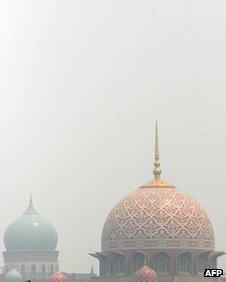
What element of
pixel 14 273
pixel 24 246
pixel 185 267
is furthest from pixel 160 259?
pixel 24 246

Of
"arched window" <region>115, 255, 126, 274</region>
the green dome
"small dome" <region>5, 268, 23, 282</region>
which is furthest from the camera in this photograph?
the green dome

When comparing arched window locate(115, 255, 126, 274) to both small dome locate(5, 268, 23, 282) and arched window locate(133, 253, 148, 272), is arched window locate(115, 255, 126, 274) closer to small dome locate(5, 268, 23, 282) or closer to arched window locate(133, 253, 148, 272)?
arched window locate(133, 253, 148, 272)

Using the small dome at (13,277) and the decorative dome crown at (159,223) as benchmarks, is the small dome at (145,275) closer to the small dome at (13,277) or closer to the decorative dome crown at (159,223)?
the decorative dome crown at (159,223)

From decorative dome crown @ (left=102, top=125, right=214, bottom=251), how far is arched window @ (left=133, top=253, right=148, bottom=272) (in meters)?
0.65

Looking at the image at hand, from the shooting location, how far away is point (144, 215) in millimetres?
73312

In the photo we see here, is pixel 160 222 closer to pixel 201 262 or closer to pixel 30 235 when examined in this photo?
pixel 201 262

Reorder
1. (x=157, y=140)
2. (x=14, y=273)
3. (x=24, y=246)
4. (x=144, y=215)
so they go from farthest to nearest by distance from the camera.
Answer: (x=24, y=246)
(x=14, y=273)
(x=157, y=140)
(x=144, y=215)

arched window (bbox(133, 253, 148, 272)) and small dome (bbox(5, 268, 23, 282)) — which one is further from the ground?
arched window (bbox(133, 253, 148, 272))

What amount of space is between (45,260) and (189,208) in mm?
42855

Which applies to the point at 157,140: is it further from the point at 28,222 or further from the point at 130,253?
the point at 28,222

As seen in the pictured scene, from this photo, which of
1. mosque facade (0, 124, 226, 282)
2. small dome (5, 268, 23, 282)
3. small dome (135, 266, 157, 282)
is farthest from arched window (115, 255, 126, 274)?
small dome (5, 268, 23, 282)

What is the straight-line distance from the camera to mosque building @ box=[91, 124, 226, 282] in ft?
241

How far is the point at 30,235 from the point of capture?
114 m

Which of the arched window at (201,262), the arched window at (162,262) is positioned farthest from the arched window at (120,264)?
the arched window at (201,262)
